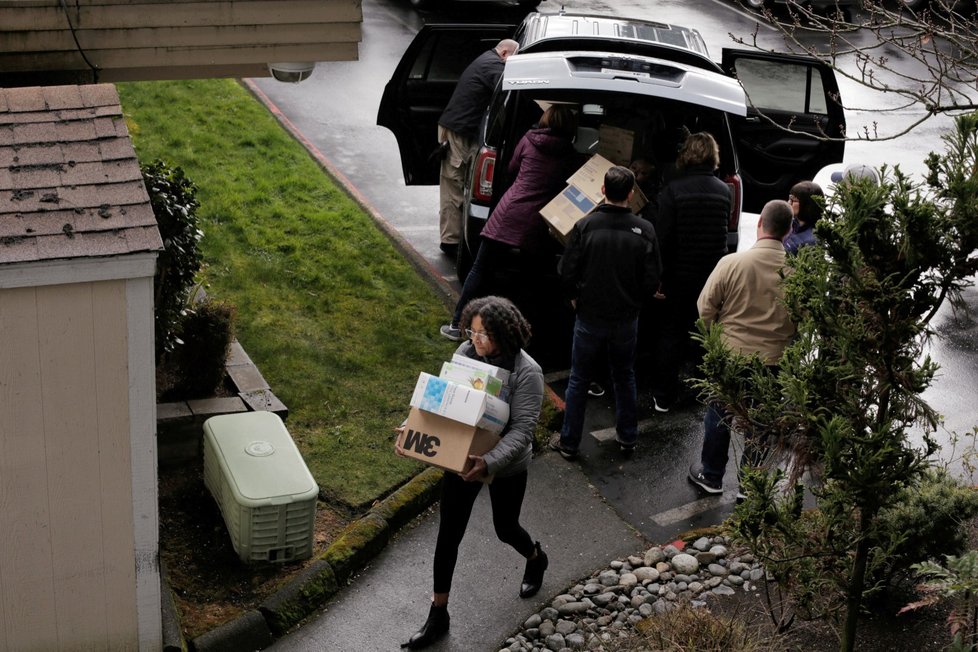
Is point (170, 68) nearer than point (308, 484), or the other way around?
point (308, 484)

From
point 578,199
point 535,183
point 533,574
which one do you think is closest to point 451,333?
point 535,183

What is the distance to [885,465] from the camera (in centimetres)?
456

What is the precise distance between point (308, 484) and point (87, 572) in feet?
4.44

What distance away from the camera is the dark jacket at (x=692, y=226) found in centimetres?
799

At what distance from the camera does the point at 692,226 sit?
316 inches

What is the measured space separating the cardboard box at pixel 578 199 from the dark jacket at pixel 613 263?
75 cm

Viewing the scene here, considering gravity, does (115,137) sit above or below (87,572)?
above

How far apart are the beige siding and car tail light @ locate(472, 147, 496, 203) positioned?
436 centimetres

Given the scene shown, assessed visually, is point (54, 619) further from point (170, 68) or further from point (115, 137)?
point (170, 68)

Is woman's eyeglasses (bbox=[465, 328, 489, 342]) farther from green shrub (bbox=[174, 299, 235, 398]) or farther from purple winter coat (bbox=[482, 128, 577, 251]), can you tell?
purple winter coat (bbox=[482, 128, 577, 251])

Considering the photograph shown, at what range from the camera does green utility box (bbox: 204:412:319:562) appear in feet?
20.5

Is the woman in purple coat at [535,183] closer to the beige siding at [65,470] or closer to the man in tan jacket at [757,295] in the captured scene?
the man in tan jacket at [757,295]

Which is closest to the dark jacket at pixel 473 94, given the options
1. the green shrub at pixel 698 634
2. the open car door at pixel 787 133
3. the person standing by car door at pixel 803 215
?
the open car door at pixel 787 133

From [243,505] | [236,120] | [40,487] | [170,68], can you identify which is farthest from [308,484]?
[236,120]
